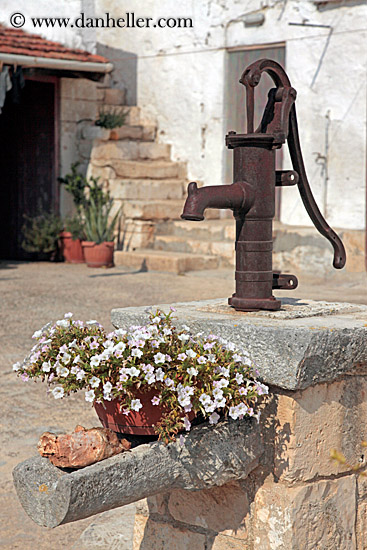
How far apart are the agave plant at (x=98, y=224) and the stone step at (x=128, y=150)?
821 millimetres

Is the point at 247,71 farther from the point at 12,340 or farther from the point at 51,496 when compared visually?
the point at 12,340

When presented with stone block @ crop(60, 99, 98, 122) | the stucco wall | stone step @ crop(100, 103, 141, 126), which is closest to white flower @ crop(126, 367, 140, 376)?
the stucco wall

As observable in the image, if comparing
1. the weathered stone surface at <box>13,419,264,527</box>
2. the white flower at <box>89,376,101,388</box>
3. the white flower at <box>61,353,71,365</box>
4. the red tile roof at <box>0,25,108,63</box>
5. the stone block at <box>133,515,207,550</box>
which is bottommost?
the stone block at <box>133,515,207,550</box>

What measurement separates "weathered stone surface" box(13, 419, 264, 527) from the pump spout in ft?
1.86

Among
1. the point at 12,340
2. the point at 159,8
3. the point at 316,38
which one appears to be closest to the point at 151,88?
the point at 159,8

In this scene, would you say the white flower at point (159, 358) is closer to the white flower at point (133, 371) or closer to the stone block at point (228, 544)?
the white flower at point (133, 371)

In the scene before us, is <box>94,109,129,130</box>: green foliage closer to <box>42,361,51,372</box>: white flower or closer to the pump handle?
the pump handle

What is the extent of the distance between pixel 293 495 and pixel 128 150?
925 centimetres

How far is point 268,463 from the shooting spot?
212 centimetres

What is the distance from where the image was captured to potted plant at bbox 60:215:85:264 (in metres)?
10.4

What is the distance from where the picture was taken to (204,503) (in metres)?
2.19

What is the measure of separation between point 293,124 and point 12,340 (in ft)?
12.1

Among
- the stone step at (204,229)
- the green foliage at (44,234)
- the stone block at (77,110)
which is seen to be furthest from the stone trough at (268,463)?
the stone block at (77,110)

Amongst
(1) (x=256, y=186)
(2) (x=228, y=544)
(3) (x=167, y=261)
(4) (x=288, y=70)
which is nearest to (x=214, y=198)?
(1) (x=256, y=186)
